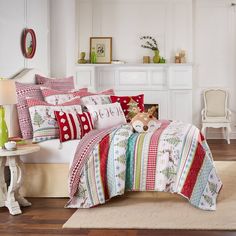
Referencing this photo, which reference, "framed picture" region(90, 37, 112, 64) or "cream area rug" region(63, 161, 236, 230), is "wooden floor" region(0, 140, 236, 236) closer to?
"cream area rug" region(63, 161, 236, 230)

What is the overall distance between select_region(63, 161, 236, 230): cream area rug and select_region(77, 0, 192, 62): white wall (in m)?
4.81

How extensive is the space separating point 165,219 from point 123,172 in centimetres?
60

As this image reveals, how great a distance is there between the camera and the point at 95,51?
881 cm

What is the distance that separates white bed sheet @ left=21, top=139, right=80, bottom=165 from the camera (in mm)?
4383

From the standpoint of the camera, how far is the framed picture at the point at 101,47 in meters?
8.80

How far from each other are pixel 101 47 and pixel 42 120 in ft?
14.7

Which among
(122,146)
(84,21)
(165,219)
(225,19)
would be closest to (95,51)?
(84,21)

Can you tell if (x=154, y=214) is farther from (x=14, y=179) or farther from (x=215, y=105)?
(x=215, y=105)

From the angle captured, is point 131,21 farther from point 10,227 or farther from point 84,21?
point 10,227

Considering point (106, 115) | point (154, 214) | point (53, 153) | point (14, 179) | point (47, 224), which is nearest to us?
point (47, 224)

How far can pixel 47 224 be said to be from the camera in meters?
3.58

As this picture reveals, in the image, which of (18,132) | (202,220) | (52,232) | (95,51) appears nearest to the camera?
(52,232)

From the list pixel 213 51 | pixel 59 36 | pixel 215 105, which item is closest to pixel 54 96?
pixel 59 36

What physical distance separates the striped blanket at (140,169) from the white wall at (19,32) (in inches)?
56.6
